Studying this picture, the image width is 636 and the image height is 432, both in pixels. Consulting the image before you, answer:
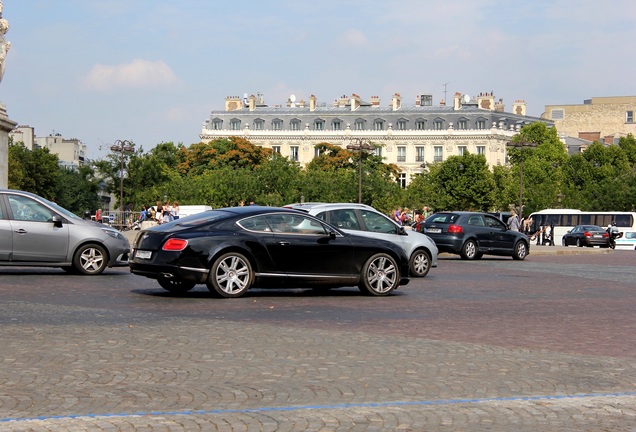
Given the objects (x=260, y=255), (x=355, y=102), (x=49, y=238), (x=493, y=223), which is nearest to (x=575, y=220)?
(x=493, y=223)

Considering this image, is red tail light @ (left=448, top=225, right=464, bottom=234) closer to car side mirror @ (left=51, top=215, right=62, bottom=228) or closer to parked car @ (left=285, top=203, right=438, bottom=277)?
parked car @ (left=285, top=203, right=438, bottom=277)

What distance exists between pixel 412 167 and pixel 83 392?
151 m

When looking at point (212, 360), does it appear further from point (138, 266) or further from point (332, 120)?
point (332, 120)

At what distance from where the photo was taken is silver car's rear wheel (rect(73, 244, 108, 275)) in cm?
2145

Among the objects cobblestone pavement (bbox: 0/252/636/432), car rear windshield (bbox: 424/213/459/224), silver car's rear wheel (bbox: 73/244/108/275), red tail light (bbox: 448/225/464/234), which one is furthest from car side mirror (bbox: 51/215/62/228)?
car rear windshield (bbox: 424/213/459/224)

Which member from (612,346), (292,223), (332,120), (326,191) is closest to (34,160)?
(326,191)

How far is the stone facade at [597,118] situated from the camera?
163500 millimetres

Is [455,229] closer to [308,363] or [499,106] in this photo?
[308,363]

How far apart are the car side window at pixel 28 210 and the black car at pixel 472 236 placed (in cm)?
1802

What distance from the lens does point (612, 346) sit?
492 inches

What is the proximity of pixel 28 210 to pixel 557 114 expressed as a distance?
6172 inches

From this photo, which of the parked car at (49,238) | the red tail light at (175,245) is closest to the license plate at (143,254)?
the red tail light at (175,245)

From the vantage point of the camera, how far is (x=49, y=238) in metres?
20.9

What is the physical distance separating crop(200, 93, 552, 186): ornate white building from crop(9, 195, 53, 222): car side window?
133 metres
